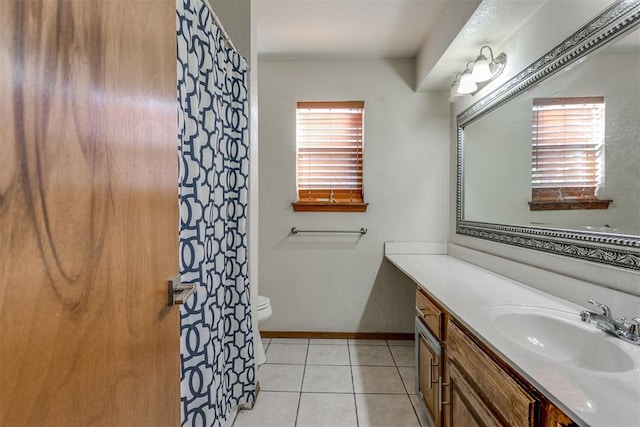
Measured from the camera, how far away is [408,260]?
2436 millimetres

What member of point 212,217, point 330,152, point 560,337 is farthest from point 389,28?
point 560,337

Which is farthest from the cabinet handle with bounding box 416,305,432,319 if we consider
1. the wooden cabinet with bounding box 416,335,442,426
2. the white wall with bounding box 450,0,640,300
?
the white wall with bounding box 450,0,640,300

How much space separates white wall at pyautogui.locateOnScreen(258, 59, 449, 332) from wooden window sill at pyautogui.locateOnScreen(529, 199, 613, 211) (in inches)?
47.0

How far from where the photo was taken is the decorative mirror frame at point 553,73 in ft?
3.49

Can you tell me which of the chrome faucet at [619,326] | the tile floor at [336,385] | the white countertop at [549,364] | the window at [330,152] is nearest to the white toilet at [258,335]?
the tile floor at [336,385]

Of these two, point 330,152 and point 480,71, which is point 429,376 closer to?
point 480,71

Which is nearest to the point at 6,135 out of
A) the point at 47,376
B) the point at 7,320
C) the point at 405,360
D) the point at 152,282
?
the point at 7,320

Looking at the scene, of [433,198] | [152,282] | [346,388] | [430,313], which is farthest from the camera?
[433,198]

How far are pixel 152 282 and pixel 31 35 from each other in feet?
1.66

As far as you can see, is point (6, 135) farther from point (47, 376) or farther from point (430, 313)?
point (430, 313)

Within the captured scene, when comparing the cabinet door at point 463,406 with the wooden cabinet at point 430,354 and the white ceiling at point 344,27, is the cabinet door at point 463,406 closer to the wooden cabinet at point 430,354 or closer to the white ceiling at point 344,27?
the wooden cabinet at point 430,354

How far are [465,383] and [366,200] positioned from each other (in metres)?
1.77

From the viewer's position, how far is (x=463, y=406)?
1.15 m

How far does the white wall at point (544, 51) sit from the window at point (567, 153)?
24cm
